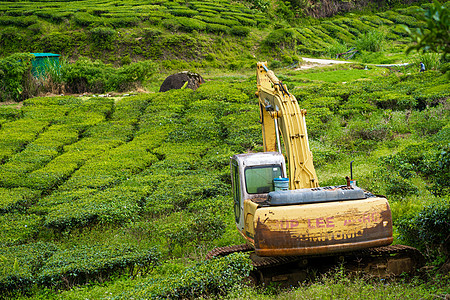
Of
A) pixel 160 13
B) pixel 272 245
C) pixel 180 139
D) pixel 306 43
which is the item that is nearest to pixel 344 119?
pixel 180 139

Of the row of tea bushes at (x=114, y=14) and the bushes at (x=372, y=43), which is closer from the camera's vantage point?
the row of tea bushes at (x=114, y=14)

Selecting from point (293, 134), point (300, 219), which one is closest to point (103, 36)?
point (293, 134)

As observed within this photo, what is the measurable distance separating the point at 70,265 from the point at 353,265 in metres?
6.10

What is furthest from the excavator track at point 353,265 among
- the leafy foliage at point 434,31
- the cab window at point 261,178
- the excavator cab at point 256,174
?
the leafy foliage at point 434,31

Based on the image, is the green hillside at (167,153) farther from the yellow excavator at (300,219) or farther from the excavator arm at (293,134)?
the excavator arm at (293,134)

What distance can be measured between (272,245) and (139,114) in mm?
22045

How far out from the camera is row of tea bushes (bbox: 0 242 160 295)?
9703mm

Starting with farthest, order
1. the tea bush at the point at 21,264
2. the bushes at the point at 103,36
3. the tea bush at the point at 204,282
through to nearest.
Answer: the bushes at the point at 103,36 < the tea bush at the point at 21,264 < the tea bush at the point at 204,282

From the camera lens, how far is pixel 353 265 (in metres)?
8.36

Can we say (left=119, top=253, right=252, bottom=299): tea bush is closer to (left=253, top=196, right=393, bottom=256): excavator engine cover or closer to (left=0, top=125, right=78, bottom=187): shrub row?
(left=253, top=196, right=393, bottom=256): excavator engine cover

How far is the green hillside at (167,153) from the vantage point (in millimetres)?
8703

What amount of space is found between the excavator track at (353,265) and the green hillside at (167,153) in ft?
0.81

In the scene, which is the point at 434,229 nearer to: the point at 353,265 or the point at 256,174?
the point at 353,265

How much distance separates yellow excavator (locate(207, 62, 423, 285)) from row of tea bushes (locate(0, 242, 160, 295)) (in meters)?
2.10
